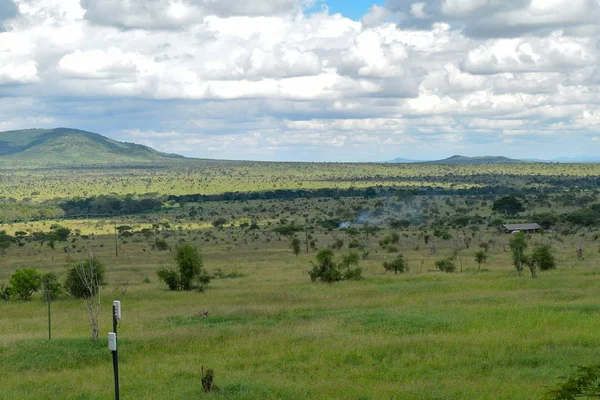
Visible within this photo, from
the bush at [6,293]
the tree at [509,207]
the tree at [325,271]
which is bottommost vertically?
the bush at [6,293]

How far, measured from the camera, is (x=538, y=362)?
87.2 ft

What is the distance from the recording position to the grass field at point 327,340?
2398 centimetres

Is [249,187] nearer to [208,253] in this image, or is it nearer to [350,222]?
[350,222]

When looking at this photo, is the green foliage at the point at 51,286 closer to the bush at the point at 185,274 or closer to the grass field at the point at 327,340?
the grass field at the point at 327,340

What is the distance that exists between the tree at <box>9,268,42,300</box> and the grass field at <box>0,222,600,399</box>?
0.93m

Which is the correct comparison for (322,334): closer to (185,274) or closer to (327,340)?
(327,340)

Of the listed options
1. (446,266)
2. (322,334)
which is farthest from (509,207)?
(322,334)

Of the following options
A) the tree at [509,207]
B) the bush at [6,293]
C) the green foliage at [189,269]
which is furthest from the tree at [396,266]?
the tree at [509,207]

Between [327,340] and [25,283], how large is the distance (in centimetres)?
2532

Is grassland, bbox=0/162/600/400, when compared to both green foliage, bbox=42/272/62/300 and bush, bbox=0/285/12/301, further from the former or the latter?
bush, bbox=0/285/12/301

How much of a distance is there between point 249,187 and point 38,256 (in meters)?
120

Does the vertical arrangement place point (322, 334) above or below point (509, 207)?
below

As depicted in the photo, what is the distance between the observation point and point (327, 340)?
3070cm

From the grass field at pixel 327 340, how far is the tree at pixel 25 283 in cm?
93
